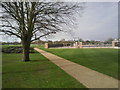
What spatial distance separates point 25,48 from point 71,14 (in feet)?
17.5

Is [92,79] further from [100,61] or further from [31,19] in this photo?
[31,19]

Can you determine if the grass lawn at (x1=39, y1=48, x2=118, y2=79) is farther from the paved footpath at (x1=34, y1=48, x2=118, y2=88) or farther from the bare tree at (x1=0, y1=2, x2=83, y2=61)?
the bare tree at (x1=0, y1=2, x2=83, y2=61)

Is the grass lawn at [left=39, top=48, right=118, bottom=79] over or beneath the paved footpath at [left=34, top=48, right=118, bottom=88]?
beneath

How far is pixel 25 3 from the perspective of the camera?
388 inches


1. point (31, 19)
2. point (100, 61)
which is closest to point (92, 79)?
point (100, 61)

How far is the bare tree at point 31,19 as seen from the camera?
9648 millimetres

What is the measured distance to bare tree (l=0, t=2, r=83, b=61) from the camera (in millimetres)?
9648

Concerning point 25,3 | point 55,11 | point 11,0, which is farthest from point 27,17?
point 55,11

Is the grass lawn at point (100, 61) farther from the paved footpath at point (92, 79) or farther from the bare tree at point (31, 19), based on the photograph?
the bare tree at point (31, 19)

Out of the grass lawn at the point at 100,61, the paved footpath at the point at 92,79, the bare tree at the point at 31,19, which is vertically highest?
the bare tree at the point at 31,19

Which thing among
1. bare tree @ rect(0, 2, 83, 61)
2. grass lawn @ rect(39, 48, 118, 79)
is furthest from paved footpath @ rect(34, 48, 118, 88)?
bare tree @ rect(0, 2, 83, 61)

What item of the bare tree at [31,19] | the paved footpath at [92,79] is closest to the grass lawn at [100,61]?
the paved footpath at [92,79]

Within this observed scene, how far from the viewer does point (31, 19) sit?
397 inches

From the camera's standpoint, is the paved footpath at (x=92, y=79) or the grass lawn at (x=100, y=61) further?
the grass lawn at (x=100, y=61)
